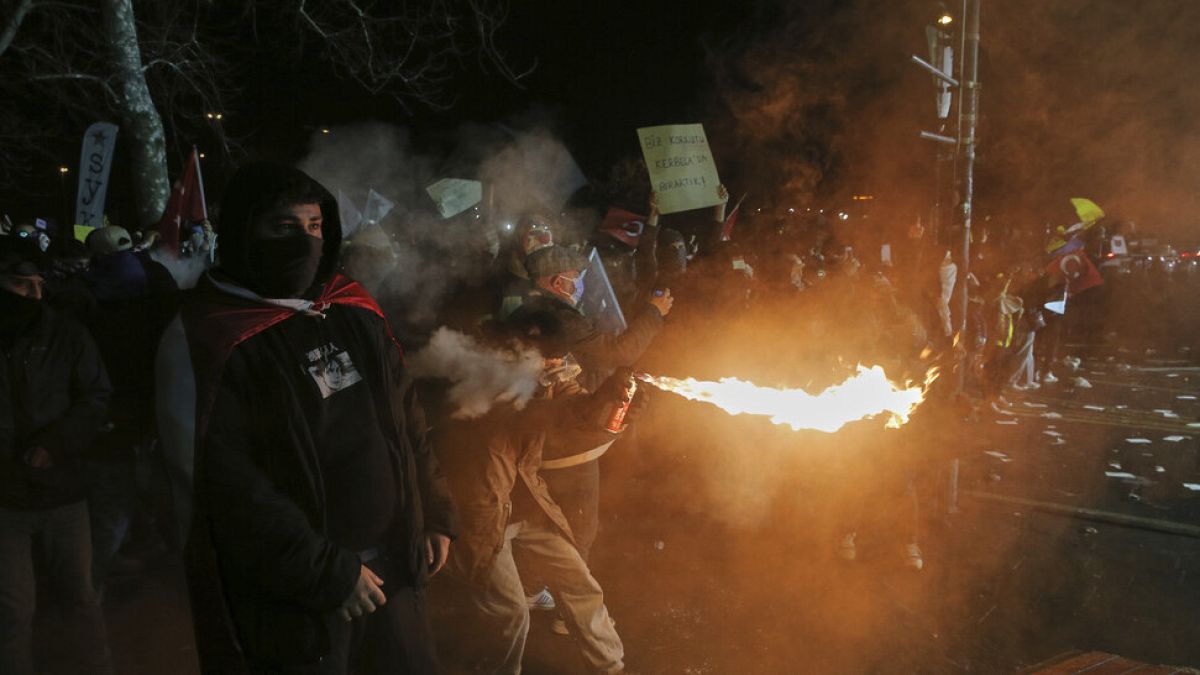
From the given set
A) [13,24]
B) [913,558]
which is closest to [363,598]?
[913,558]

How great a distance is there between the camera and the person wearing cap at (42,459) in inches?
122

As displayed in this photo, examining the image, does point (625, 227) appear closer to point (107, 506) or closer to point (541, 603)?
point (541, 603)

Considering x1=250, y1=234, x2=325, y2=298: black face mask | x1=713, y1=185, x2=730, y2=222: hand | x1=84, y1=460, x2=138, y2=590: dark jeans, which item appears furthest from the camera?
x1=713, y1=185, x2=730, y2=222: hand

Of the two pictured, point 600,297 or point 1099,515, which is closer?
point 1099,515

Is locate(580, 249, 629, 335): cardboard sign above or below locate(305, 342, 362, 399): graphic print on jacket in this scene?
below

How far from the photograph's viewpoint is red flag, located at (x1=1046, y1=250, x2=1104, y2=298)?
11.2 m

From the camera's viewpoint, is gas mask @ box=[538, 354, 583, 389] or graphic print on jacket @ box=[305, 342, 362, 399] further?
gas mask @ box=[538, 354, 583, 389]

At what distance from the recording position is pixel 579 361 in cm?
420

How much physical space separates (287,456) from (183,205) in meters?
7.07

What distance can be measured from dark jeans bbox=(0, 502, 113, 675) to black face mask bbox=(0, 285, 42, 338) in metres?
0.77

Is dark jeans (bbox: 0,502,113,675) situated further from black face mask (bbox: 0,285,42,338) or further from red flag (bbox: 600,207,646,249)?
red flag (bbox: 600,207,646,249)

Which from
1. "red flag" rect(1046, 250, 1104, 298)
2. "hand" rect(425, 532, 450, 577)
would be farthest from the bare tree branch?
"red flag" rect(1046, 250, 1104, 298)

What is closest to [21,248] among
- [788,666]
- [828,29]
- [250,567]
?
[250,567]

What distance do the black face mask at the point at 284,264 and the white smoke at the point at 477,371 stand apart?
1.40 meters
